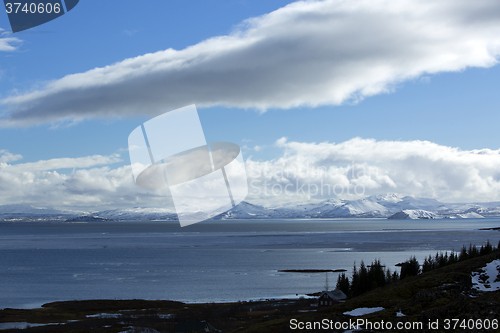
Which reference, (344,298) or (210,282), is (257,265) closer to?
(210,282)

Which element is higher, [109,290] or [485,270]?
[485,270]

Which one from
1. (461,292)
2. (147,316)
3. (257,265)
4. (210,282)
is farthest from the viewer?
(257,265)

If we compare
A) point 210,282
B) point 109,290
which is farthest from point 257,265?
point 109,290

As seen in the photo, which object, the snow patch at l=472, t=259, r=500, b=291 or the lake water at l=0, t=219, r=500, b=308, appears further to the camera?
the lake water at l=0, t=219, r=500, b=308

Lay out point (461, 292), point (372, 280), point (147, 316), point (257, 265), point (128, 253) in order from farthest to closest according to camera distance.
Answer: point (128, 253)
point (257, 265)
point (372, 280)
point (147, 316)
point (461, 292)

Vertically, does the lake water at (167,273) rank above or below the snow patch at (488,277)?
below

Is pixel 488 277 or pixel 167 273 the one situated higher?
pixel 488 277

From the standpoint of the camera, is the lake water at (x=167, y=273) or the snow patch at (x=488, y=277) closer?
the snow patch at (x=488, y=277)

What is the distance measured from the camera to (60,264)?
88.8 m

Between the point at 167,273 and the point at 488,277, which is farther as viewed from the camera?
the point at 167,273

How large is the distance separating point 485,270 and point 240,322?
23875 millimetres

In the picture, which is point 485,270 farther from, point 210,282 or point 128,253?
point 128,253

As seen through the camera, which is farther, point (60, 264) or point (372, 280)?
point (60, 264)

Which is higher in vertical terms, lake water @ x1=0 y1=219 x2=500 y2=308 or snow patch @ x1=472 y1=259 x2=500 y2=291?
snow patch @ x1=472 y1=259 x2=500 y2=291
